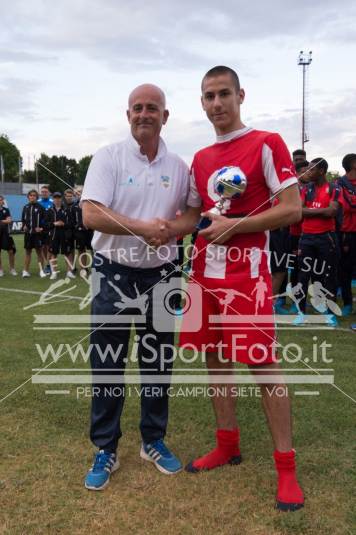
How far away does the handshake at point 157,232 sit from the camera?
8.48 ft

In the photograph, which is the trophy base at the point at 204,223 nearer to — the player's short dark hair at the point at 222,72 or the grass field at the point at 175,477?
the player's short dark hair at the point at 222,72

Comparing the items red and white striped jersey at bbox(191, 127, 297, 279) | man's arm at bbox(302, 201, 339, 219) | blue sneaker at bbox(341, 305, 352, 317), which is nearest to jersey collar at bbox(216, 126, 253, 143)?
red and white striped jersey at bbox(191, 127, 297, 279)

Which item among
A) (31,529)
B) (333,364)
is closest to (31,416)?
(31,529)

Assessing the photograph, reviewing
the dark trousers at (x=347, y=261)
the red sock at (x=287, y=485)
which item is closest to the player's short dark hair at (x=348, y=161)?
the dark trousers at (x=347, y=261)

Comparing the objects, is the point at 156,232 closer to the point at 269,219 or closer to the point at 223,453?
the point at 269,219

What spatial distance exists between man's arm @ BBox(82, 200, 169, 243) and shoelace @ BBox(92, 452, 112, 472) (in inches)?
51.6

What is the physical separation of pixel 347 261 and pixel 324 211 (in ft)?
3.92

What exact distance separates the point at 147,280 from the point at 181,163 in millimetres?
733

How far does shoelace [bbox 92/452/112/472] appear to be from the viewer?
2750mm

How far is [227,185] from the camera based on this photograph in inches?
98.6

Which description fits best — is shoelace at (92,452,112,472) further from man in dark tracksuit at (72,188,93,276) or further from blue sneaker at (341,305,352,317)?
man in dark tracksuit at (72,188,93,276)

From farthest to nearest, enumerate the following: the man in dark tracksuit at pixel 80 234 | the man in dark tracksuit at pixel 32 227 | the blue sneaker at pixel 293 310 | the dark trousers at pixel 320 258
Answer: the man in dark tracksuit at pixel 80 234 → the man in dark tracksuit at pixel 32 227 → the blue sneaker at pixel 293 310 → the dark trousers at pixel 320 258

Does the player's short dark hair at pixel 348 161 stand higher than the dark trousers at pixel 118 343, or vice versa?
the player's short dark hair at pixel 348 161

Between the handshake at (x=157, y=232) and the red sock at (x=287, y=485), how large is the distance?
1.31m
